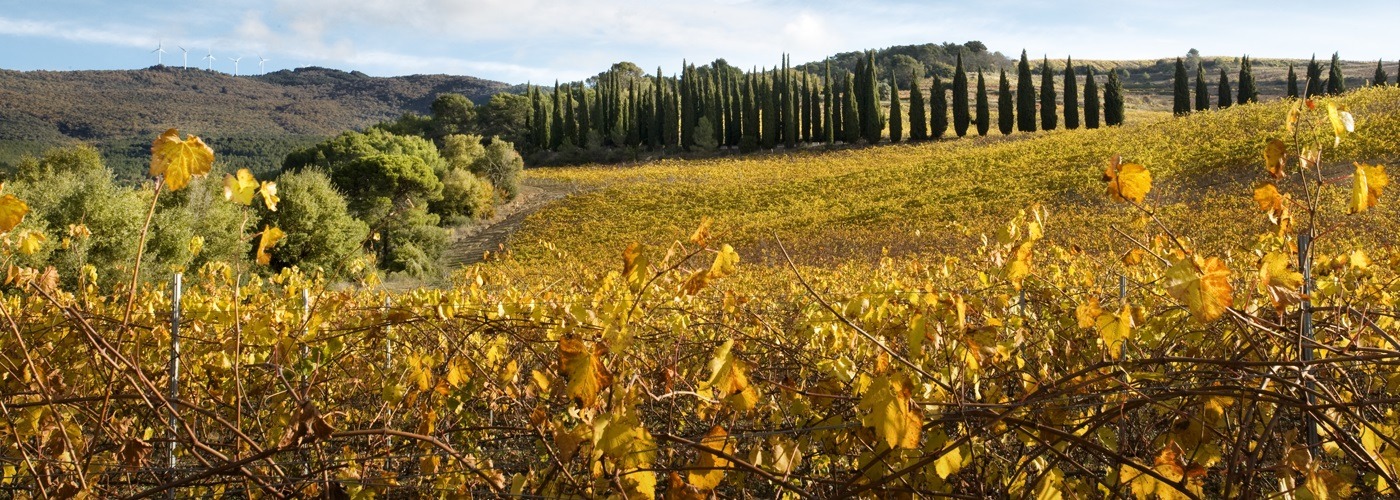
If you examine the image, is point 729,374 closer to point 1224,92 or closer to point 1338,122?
point 1338,122

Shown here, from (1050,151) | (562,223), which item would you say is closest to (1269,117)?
(1050,151)

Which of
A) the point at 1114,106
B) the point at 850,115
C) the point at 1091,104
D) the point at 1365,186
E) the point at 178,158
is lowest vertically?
the point at 1365,186

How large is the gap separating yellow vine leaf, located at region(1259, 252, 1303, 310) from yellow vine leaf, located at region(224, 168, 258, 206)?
5.09 feet

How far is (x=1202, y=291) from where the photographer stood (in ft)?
3.84

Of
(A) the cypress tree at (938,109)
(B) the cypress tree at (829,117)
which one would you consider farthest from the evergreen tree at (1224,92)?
(B) the cypress tree at (829,117)

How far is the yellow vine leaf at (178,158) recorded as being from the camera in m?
1.37

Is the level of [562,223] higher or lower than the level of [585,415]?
lower

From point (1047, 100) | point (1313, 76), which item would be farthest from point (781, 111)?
point (1313, 76)

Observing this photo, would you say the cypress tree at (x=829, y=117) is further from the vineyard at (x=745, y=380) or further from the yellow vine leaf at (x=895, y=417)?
the yellow vine leaf at (x=895, y=417)

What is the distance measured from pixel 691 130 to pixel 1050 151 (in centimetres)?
2082

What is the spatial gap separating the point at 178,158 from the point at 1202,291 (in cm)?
144

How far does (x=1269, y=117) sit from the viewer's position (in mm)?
26859

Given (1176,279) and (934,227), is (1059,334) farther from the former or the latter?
(934,227)

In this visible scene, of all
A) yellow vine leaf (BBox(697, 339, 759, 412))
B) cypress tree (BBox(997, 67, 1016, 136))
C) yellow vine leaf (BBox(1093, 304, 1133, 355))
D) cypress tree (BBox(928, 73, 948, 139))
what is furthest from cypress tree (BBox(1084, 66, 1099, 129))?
yellow vine leaf (BBox(697, 339, 759, 412))
